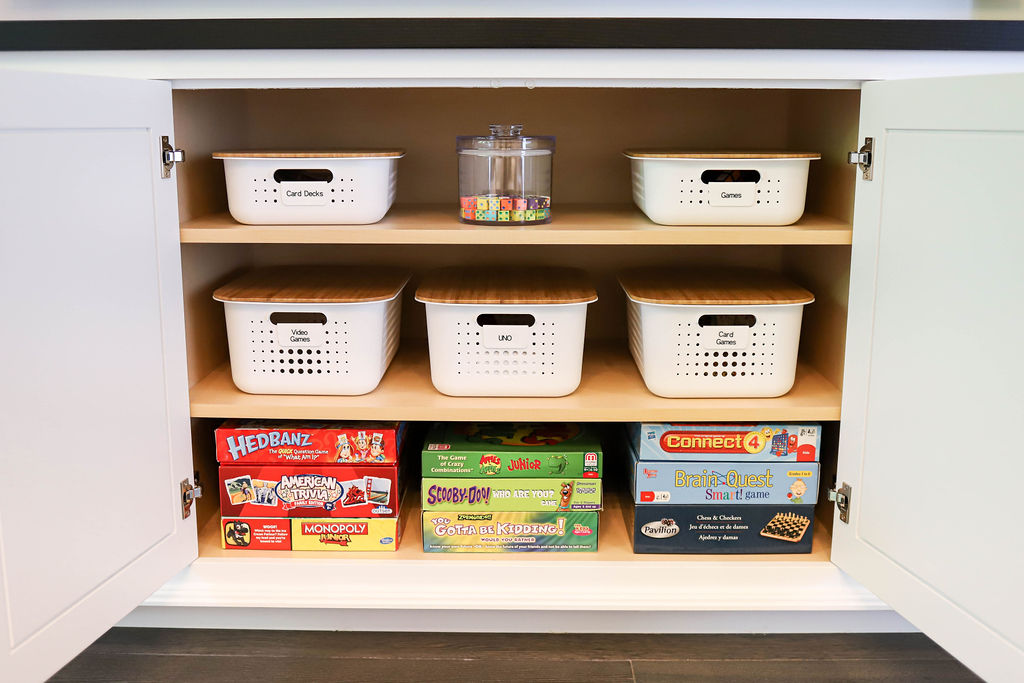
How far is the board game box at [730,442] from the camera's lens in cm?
126

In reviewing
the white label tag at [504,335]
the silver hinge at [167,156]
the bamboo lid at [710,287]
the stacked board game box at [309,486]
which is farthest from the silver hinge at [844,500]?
the silver hinge at [167,156]

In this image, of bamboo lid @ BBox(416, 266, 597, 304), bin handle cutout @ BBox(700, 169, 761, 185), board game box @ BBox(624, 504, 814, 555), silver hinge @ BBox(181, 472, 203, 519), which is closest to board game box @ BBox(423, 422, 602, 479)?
board game box @ BBox(624, 504, 814, 555)

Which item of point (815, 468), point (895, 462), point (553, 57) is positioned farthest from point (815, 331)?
point (553, 57)

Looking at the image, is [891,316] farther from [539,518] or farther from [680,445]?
[539,518]

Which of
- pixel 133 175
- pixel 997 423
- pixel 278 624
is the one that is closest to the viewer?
pixel 997 423

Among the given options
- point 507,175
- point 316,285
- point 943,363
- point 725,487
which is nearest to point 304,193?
point 316,285

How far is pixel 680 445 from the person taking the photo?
127 cm

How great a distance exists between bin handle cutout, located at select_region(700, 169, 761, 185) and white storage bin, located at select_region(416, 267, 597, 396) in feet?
0.80

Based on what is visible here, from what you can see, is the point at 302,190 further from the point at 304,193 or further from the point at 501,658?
the point at 501,658

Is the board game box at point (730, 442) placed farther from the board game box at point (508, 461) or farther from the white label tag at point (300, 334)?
the white label tag at point (300, 334)

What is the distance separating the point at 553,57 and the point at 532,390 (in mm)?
458

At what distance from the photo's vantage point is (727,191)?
1.23 meters

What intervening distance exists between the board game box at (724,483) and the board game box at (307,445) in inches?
14.6

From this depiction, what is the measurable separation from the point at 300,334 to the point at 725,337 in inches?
23.8
